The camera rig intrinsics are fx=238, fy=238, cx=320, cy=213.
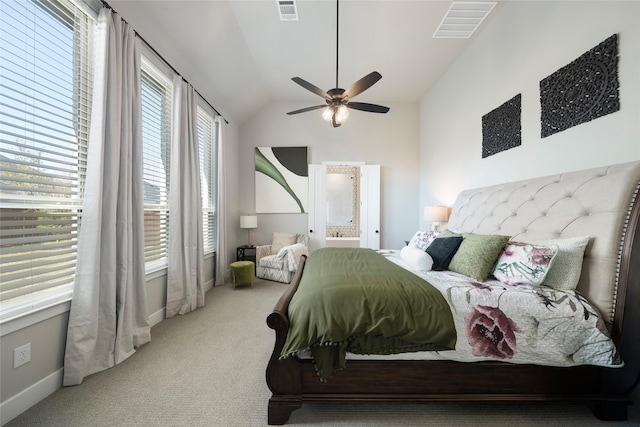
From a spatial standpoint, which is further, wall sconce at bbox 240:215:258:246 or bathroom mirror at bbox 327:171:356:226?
bathroom mirror at bbox 327:171:356:226

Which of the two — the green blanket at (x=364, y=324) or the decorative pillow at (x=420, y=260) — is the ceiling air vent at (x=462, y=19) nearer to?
the decorative pillow at (x=420, y=260)

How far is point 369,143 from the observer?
15.7 feet

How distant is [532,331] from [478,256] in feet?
1.81

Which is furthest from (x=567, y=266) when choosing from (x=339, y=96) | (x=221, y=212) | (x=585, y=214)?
(x=221, y=212)

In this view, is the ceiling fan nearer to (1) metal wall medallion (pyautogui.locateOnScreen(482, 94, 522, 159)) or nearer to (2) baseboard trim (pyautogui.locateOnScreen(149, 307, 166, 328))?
(1) metal wall medallion (pyautogui.locateOnScreen(482, 94, 522, 159))

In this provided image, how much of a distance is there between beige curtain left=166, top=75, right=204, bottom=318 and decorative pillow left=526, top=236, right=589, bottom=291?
3.23 meters

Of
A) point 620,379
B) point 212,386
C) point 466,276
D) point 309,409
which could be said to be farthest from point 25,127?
point 620,379

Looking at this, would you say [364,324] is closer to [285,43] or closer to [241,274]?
[241,274]

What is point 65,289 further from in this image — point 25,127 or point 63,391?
point 25,127

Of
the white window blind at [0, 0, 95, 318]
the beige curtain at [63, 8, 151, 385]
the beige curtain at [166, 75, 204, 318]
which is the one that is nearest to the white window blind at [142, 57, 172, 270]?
the beige curtain at [166, 75, 204, 318]

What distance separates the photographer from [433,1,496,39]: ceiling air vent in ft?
8.01

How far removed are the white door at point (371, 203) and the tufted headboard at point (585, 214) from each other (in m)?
2.45

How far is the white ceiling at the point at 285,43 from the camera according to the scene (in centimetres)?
238

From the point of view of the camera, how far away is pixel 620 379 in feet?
4.25
